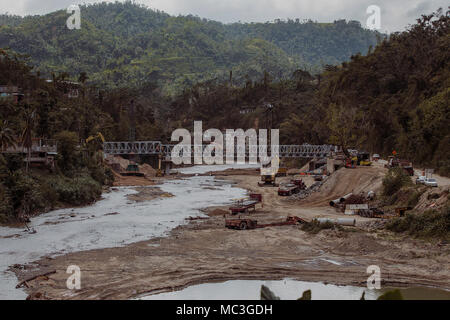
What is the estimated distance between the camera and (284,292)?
2406cm

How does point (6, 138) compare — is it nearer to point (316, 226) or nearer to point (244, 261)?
point (244, 261)

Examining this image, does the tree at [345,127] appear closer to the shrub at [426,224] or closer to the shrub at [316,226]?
the shrub at [316,226]

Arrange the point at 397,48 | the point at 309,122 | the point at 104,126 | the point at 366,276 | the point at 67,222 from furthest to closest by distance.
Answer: the point at 309,122, the point at 104,126, the point at 397,48, the point at 67,222, the point at 366,276

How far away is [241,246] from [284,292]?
37.3 feet

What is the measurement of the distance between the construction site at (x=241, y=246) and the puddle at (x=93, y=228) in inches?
5.4

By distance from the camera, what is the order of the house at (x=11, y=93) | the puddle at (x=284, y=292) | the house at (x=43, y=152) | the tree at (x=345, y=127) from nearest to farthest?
the puddle at (x=284, y=292) < the house at (x=43, y=152) < the house at (x=11, y=93) < the tree at (x=345, y=127)

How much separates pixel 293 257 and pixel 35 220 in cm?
2881

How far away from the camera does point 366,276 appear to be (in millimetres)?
26266

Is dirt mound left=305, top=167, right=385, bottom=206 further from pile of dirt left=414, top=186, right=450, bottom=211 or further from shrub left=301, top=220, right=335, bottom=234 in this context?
shrub left=301, top=220, right=335, bottom=234

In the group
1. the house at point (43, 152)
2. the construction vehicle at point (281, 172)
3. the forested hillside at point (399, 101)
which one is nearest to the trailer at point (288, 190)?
the forested hillside at point (399, 101)

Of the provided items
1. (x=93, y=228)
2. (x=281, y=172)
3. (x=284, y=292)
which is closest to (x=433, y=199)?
(x=284, y=292)

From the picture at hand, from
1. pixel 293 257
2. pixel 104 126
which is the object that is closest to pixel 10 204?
pixel 293 257

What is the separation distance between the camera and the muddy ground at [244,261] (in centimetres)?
2525
